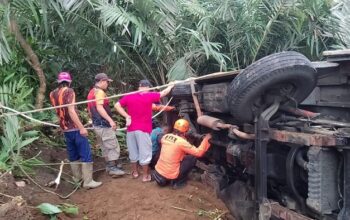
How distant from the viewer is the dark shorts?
615cm

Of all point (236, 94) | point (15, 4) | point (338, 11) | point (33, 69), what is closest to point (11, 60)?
point (33, 69)

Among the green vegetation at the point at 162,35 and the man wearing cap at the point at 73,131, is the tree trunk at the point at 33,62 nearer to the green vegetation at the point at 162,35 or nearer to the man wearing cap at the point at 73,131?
the green vegetation at the point at 162,35

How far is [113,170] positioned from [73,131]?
0.88 m

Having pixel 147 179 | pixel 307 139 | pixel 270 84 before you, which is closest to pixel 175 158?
pixel 147 179

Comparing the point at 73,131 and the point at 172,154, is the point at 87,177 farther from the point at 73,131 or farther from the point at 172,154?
the point at 172,154

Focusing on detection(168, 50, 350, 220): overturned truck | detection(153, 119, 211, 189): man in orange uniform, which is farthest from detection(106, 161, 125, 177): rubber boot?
detection(168, 50, 350, 220): overturned truck

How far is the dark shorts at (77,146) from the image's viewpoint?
615 centimetres

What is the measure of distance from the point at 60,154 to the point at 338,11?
5.70 m

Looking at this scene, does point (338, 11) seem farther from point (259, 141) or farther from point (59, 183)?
point (59, 183)

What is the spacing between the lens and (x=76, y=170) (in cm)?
636

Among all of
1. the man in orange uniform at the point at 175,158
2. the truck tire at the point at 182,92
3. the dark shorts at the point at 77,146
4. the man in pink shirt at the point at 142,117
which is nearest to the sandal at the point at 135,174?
the man in pink shirt at the point at 142,117

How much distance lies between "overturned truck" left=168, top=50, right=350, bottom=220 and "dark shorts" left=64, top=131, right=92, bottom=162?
243 centimetres

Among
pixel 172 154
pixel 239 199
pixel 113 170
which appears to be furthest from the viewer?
pixel 113 170

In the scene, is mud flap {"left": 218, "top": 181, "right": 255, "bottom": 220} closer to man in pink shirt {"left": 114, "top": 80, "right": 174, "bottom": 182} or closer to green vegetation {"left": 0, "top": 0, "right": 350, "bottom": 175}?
man in pink shirt {"left": 114, "top": 80, "right": 174, "bottom": 182}
